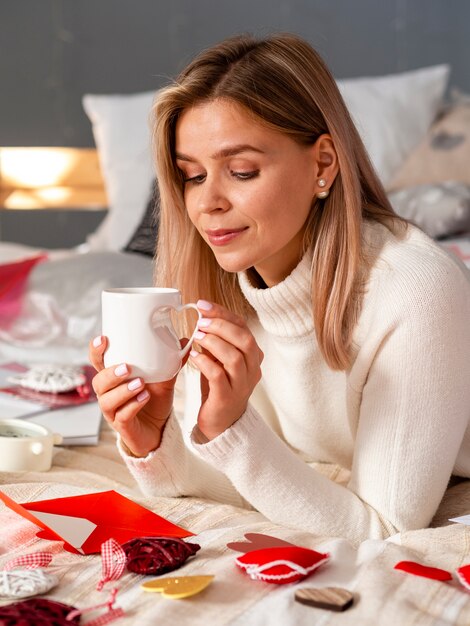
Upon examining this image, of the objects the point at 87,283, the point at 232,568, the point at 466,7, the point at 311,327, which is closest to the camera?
the point at 232,568

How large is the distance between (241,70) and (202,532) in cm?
63

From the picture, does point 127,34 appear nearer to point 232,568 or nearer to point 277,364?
point 277,364

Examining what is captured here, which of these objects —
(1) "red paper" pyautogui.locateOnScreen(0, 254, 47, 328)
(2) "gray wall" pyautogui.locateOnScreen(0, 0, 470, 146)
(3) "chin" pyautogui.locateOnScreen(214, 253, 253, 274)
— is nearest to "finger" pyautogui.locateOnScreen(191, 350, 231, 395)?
(3) "chin" pyautogui.locateOnScreen(214, 253, 253, 274)

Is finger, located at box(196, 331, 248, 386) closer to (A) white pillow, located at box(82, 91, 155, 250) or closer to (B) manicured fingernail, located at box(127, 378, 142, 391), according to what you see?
(B) manicured fingernail, located at box(127, 378, 142, 391)

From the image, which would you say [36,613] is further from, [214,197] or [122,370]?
[214,197]

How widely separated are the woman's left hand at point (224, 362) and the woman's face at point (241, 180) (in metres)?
0.20

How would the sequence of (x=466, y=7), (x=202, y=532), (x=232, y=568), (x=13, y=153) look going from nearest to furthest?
(x=232, y=568), (x=202, y=532), (x=466, y=7), (x=13, y=153)

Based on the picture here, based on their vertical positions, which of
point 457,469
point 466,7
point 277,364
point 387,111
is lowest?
point 457,469

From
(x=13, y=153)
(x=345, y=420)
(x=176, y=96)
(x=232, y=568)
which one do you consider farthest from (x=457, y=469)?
(x=13, y=153)

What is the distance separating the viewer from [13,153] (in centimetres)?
369

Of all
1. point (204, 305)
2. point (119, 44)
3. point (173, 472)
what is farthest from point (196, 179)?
point (119, 44)

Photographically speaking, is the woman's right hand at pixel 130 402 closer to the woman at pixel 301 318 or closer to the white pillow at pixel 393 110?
the woman at pixel 301 318

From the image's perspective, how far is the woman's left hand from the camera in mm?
1018

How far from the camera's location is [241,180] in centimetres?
119
